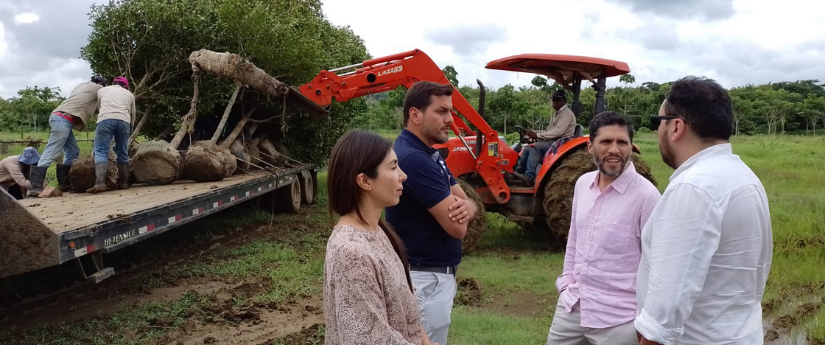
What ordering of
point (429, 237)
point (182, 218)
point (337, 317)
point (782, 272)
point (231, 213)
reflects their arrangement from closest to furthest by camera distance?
1. point (337, 317)
2. point (429, 237)
3. point (182, 218)
4. point (782, 272)
5. point (231, 213)

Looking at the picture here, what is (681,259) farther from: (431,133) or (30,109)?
(30,109)

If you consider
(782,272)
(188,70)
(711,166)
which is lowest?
(782,272)

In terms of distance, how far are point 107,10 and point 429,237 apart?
804 cm

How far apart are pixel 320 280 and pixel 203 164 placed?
7.19 ft

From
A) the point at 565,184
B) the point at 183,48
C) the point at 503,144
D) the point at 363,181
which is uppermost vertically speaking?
the point at 183,48

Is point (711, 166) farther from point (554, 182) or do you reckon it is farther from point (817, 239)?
point (817, 239)

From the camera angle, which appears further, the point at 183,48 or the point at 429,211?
the point at 183,48

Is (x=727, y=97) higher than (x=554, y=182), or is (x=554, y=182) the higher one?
(x=727, y=97)

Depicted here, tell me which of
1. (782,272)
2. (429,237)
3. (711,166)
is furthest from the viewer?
(782,272)

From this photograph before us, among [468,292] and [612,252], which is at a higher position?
[612,252]

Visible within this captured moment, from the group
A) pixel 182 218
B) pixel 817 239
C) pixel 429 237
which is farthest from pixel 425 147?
pixel 817 239

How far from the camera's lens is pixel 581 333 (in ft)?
9.64

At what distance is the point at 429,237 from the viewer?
286cm

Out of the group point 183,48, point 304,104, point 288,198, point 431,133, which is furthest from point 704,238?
point 288,198
